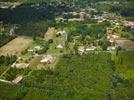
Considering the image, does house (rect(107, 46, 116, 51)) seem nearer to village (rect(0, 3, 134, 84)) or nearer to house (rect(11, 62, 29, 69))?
village (rect(0, 3, 134, 84))

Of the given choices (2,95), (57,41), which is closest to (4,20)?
(57,41)

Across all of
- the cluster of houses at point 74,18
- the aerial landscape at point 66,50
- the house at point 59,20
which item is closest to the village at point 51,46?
the aerial landscape at point 66,50

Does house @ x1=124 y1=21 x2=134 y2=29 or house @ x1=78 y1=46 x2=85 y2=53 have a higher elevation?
house @ x1=78 y1=46 x2=85 y2=53

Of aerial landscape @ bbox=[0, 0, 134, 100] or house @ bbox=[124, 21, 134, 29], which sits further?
house @ bbox=[124, 21, 134, 29]

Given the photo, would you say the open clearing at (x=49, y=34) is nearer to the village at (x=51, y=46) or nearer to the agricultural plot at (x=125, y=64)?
the village at (x=51, y=46)

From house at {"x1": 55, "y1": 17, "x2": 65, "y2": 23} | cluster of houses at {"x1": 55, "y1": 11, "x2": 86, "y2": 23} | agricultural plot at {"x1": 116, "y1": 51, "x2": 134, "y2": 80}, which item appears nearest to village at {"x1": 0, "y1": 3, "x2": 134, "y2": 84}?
agricultural plot at {"x1": 116, "y1": 51, "x2": 134, "y2": 80}

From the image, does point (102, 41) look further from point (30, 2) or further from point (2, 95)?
point (30, 2)

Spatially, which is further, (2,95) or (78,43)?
(78,43)
